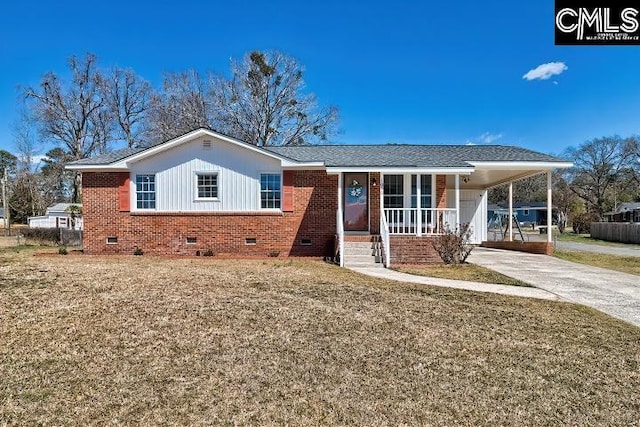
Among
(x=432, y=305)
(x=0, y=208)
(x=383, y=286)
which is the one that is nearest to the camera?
(x=432, y=305)

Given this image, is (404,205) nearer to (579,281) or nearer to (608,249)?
(579,281)

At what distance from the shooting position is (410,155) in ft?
47.3

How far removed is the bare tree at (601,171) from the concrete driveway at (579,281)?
47862 mm

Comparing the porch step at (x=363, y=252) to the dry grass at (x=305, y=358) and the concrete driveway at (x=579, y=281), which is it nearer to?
the concrete driveway at (x=579, y=281)

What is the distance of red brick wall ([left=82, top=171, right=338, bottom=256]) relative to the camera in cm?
1374

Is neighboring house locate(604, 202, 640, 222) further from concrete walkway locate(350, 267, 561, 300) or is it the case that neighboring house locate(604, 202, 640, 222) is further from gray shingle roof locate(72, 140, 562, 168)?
concrete walkway locate(350, 267, 561, 300)

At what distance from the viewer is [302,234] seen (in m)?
13.8

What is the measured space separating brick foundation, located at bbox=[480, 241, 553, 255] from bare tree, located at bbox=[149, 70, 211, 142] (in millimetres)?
23450

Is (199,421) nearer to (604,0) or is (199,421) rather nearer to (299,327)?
(299,327)

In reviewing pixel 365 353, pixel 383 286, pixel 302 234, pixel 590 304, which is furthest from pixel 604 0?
pixel 365 353

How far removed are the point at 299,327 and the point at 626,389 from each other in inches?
136

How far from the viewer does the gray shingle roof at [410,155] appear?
13.0m

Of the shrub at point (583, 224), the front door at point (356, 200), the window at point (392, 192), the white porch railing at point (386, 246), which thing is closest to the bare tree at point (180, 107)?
the front door at point (356, 200)

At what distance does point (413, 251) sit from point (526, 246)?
6.21 m
